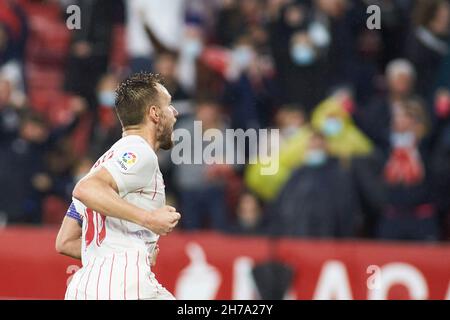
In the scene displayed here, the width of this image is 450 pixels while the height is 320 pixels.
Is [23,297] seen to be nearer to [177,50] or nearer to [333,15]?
[177,50]

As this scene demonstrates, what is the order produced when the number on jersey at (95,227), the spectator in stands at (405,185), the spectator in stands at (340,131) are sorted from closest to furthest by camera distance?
the number on jersey at (95,227) → the spectator in stands at (405,185) → the spectator in stands at (340,131)

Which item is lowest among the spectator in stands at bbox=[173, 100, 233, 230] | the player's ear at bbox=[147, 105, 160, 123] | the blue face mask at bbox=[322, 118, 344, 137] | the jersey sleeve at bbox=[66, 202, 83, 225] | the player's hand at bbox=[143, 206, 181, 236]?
the player's hand at bbox=[143, 206, 181, 236]

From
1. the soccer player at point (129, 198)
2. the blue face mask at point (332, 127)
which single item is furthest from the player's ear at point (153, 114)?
the blue face mask at point (332, 127)

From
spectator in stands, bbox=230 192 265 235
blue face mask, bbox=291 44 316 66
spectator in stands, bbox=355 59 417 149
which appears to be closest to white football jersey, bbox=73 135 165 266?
spectator in stands, bbox=230 192 265 235

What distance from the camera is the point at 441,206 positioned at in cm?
1091

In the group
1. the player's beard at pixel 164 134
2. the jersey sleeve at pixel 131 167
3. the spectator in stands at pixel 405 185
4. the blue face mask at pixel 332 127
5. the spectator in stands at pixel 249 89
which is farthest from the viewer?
the spectator in stands at pixel 249 89

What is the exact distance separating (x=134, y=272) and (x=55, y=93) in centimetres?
748

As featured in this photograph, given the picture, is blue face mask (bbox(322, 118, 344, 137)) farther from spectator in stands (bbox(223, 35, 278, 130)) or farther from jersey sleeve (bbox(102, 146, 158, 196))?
jersey sleeve (bbox(102, 146, 158, 196))

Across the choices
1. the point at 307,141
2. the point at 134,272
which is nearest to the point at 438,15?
the point at 307,141

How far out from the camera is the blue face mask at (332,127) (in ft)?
36.8

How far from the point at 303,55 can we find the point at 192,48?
1.27 meters

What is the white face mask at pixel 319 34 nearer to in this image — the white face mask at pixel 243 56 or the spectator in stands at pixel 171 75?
the white face mask at pixel 243 56

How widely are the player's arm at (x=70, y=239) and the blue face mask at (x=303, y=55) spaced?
632 centimetres

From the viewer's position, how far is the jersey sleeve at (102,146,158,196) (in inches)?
208
